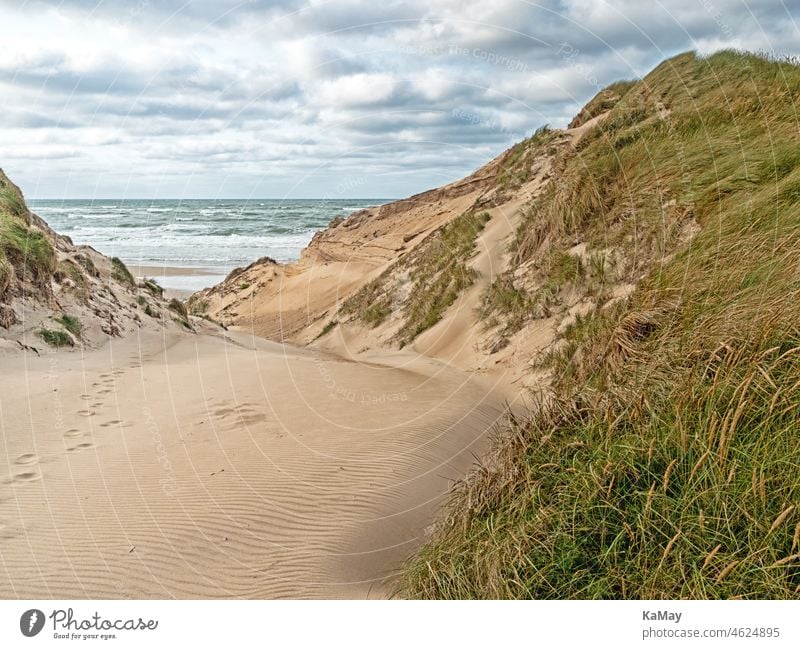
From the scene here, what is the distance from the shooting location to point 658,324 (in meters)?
5.30

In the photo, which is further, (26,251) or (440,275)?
(440,275)

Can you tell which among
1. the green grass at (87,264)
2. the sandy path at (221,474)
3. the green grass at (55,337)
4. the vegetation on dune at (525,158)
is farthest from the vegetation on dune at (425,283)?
the green grass at (87,264)

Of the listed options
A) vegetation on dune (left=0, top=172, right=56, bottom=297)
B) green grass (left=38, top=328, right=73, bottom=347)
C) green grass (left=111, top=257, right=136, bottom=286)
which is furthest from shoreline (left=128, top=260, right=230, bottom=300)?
green grass (left=38, top=328, right=73, bottom=347)

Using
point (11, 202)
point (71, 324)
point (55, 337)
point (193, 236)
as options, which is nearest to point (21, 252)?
point (71, 324)

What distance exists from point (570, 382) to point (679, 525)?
2.59 metres

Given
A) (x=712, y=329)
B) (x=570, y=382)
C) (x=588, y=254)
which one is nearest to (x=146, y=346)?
(x=588, y=254)

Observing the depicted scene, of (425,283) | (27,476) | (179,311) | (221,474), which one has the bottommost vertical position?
(221,474)

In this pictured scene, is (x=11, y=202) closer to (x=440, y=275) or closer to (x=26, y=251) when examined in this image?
(x=26, y=251)

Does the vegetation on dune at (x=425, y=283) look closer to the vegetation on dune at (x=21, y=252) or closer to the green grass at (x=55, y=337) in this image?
the green grass at (x=55, y=337)

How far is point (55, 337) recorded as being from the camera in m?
10.7

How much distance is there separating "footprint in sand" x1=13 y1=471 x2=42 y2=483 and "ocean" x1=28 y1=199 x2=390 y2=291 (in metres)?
24.6

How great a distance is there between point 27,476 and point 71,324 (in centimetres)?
635

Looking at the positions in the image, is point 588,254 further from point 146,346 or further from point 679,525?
point 146,346

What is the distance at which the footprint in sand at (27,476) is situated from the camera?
564cm
